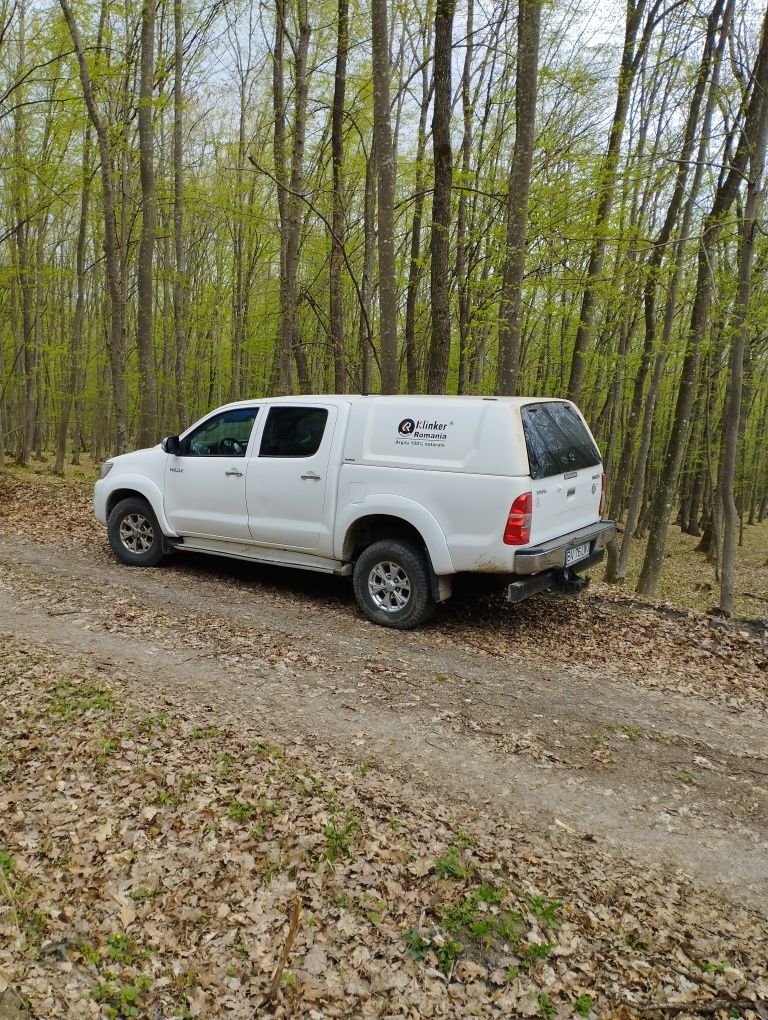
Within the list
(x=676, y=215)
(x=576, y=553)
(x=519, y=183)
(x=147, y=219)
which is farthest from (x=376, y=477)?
(x=676, y=215)

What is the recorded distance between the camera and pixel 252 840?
134 inches

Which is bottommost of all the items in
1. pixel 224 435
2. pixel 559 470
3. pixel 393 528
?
pixel 393 528

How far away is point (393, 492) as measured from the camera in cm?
616

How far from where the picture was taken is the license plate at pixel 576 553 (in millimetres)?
6012

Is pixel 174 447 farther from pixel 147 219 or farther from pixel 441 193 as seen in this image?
pixel 147 219

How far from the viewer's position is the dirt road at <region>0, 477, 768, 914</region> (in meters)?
3.75

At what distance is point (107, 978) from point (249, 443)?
5.19 metres

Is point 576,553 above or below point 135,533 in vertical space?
above

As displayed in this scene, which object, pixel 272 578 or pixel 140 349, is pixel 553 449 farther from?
pixel 140 349

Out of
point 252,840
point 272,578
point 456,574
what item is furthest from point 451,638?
point 252,840

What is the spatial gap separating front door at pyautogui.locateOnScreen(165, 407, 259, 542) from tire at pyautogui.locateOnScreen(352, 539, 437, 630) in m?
1.56

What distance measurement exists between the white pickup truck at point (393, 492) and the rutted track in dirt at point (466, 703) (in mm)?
587

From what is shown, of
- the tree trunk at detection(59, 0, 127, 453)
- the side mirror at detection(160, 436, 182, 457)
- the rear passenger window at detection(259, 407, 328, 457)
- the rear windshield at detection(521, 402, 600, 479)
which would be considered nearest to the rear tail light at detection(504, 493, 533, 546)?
the rear windshield at detection(521, 402, 600, 479)

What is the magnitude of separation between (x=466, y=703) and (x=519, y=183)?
670 centimetres
